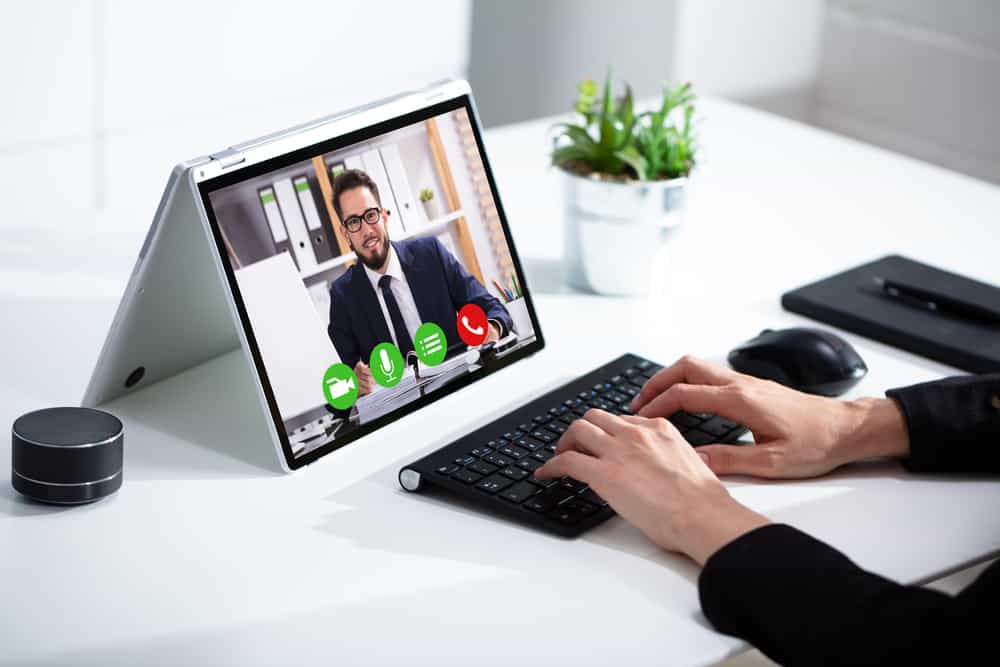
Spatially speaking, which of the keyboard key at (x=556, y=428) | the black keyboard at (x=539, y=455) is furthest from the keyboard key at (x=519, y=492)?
the keyboard key at (x=556, y=428)

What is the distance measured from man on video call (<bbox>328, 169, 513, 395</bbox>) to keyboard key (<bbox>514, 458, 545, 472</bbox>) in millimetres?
168

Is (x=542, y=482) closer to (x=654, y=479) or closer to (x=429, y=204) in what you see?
(x=654, y=479)

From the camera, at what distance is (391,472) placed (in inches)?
44.5

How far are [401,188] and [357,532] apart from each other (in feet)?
1.21

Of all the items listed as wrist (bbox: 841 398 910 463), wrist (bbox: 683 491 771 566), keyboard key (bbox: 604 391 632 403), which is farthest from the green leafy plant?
wrist (bbox: 683 491 771 566)

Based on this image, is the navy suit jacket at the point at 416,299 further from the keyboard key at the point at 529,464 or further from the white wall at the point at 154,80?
the white wall at the point at 154,80

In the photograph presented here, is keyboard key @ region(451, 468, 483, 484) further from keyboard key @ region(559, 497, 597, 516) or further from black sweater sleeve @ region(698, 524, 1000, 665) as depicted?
black sweater sleeve @ region(698, 524, 1000, 665)

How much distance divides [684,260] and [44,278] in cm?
79

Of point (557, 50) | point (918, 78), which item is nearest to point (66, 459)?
point (557, 50)

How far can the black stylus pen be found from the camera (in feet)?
4.81

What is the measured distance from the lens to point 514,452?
3.74ft

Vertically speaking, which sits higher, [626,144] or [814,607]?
[626,144]

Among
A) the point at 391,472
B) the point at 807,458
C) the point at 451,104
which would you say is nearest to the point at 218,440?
the point at 391,472

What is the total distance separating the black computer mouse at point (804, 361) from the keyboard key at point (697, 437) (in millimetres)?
136
